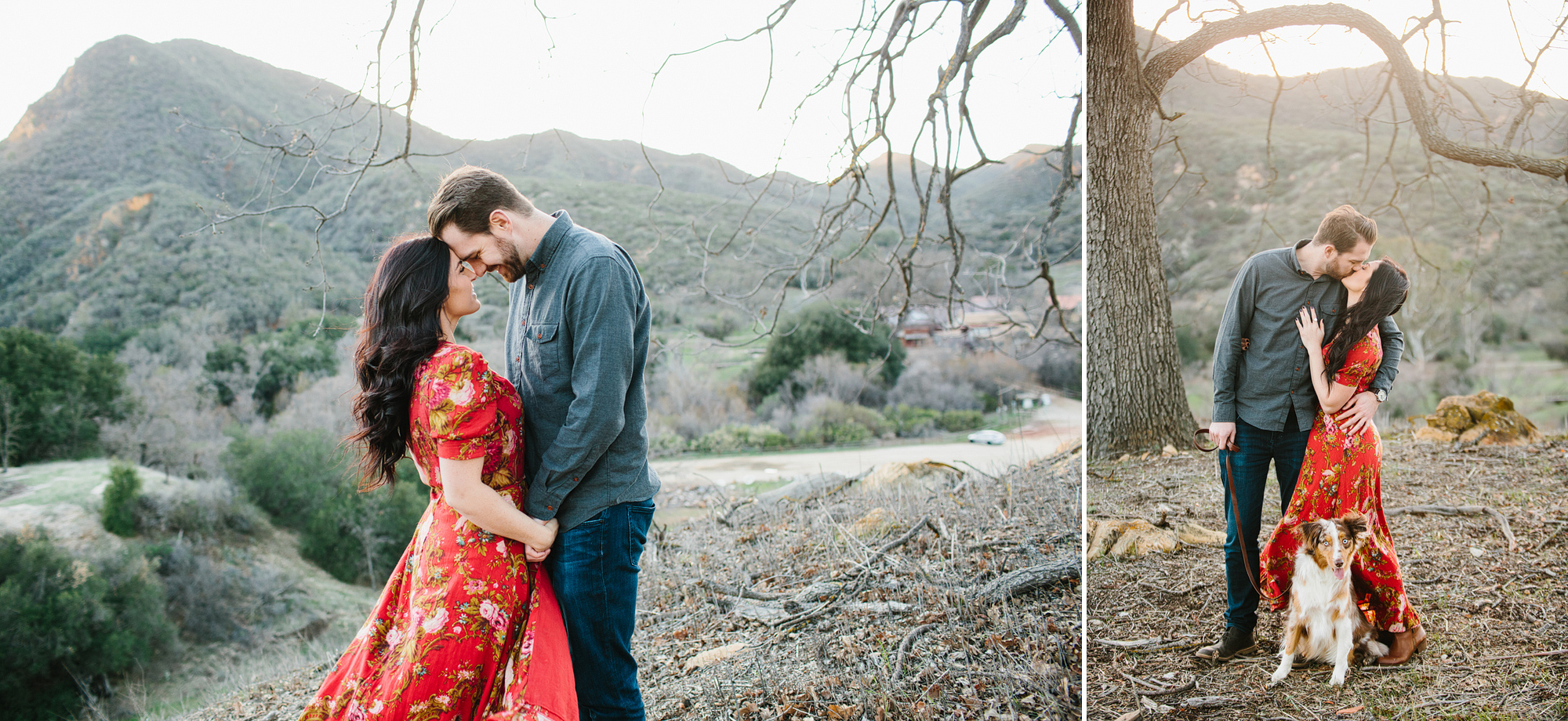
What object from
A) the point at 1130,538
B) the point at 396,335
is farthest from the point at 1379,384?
the point at 396,335

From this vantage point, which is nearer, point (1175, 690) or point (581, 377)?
point (581, 377)

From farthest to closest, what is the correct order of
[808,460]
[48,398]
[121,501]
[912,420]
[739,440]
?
[912,420] < [739,440] < [808,460] < [48,398] < [121,501]

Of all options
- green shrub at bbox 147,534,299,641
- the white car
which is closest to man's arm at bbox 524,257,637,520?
green shrub at bbox 147,534,299,641

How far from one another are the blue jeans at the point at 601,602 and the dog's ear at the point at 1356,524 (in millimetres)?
1801

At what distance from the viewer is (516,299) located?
1962 millimetres

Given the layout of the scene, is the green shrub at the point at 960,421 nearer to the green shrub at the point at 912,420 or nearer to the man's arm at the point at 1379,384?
the green shrub at the point at 912,420

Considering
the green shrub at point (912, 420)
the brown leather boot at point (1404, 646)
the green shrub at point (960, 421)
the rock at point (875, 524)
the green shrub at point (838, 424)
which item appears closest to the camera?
the brown leather boot at point (1404, 646)

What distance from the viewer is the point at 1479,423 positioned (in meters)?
1.94

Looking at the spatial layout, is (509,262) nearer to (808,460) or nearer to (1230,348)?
(1230,348)

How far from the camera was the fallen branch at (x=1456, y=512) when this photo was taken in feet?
6.02

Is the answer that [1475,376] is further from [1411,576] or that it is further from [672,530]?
[672,530]

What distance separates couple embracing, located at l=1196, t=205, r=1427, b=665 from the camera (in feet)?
5.25

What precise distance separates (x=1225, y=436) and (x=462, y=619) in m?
1.97

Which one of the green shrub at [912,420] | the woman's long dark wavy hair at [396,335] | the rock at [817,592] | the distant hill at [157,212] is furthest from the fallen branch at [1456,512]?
the green shrub at [912,420]
